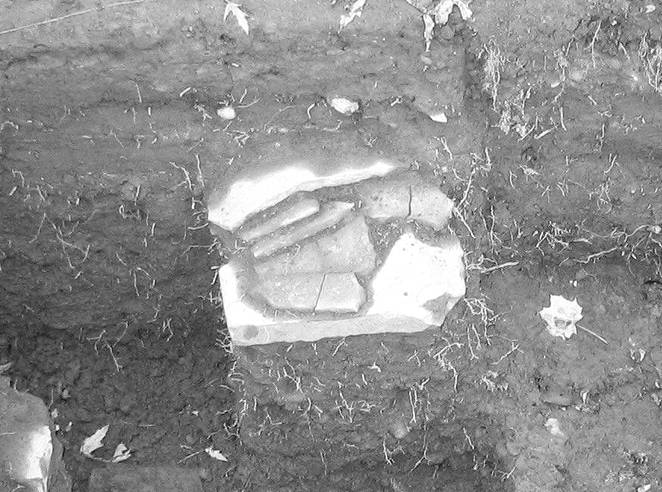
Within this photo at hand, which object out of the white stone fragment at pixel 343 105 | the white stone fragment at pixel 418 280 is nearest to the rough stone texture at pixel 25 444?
the white stone fragment at pixel 418 280

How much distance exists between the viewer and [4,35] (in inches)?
96.3

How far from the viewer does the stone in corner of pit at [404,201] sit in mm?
2627

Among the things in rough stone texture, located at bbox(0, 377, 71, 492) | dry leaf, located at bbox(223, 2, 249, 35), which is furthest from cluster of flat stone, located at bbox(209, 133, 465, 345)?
rough stone texture, located at bbox(0, 377, 71, 492)

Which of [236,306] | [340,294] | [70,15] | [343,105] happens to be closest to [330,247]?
[340,294]

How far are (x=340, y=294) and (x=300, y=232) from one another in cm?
25

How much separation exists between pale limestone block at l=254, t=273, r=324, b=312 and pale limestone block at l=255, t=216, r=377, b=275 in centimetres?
2

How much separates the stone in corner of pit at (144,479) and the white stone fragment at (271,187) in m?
1.16

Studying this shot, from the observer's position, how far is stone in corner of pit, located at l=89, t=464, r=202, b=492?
3.09 meters

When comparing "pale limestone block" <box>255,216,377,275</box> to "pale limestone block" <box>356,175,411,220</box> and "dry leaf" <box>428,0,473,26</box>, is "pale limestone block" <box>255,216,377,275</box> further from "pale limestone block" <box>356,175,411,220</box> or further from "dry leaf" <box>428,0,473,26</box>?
"dry leaf" <box>428,0,473,26</box>

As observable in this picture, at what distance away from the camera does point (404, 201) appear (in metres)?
2.63

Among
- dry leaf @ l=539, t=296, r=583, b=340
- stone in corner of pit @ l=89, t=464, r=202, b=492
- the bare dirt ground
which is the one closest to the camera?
the bare dirt ground

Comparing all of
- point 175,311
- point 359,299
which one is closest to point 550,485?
point 359,299

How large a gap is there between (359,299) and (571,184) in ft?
3.18

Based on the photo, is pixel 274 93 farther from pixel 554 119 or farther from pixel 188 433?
pixel 188 433
